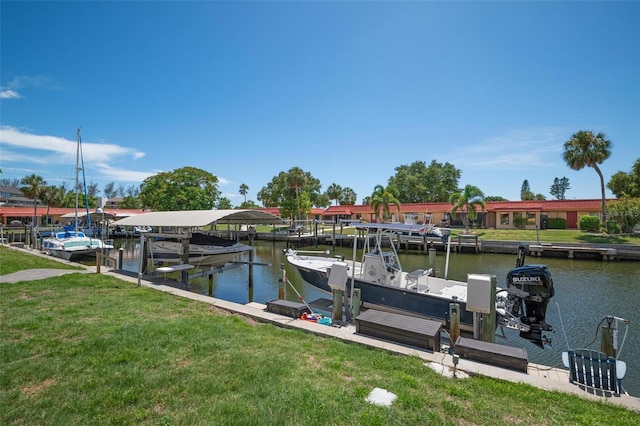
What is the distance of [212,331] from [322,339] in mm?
2134

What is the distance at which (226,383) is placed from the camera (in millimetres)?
4547

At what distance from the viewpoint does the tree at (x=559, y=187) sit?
140375 millimetres

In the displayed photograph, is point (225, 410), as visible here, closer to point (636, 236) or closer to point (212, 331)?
point (212, 331)

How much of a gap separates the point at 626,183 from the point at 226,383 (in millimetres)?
60183

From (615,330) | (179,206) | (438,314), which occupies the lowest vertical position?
(438,314)

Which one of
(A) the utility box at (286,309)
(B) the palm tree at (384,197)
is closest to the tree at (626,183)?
(B) the palm tree at (384,197)

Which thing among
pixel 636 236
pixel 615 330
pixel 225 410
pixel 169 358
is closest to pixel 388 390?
pixel 225 410

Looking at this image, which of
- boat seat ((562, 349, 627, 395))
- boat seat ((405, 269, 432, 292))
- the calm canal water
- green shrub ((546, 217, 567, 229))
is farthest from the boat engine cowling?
green shrub ((546, 217, 567, 229))

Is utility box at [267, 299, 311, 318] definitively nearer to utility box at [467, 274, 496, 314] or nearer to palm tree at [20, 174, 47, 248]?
utility box at [467, 274, 496, 314]

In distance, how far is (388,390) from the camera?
175 inches

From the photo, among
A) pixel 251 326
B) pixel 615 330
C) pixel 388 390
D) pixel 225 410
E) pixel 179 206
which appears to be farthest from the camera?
pixel 179 206

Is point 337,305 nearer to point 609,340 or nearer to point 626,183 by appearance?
point 609,340

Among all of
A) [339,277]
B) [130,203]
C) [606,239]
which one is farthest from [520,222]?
[130,203]

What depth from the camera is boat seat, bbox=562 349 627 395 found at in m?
4.95
